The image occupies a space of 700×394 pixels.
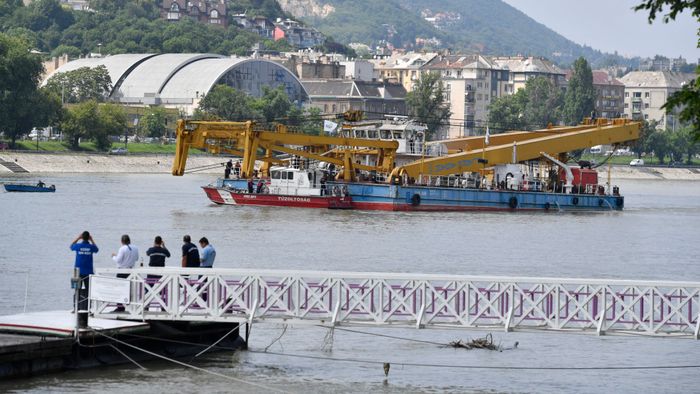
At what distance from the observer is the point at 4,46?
140375 millimetres

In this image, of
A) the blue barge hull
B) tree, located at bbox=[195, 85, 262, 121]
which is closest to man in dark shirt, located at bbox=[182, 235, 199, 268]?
the blue barge hull

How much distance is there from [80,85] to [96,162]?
56823 millimetres

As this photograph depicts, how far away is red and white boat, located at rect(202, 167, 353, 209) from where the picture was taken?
86188mm

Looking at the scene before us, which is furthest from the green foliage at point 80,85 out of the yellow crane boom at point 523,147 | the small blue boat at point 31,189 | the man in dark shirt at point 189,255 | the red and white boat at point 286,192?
the man in dark shirt at point 189,255

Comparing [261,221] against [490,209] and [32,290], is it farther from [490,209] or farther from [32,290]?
[32,290]

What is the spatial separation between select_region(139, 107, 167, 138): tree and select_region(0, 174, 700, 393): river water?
172 feet

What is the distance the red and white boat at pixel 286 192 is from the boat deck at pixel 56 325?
55.8m

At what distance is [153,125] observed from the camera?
557ft

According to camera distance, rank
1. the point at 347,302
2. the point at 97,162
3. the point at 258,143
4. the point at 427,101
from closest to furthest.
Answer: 1. the point at 347,302
2. the point at 258,143
3. the point at 97,162
4. the point at 427,101

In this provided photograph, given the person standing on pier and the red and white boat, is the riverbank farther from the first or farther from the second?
the person standing on pier

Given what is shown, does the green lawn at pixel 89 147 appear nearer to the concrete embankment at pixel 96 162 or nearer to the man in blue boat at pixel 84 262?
the concrete embankment at pixel 96 162

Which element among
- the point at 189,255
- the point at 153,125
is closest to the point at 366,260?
the point at 189,255

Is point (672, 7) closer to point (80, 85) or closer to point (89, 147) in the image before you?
point (89, 147)

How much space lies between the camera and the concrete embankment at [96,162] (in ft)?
416
